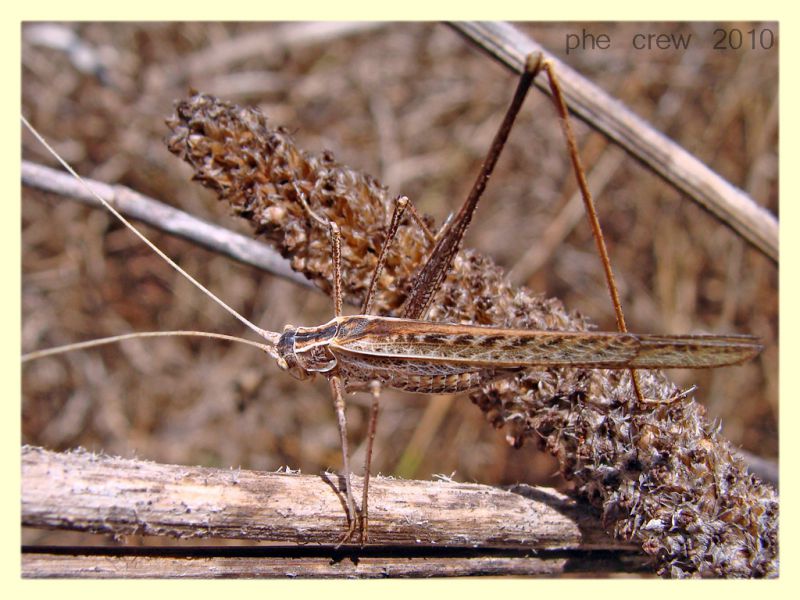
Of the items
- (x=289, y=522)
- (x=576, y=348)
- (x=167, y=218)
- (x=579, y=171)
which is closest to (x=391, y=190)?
(x=167, y=218)

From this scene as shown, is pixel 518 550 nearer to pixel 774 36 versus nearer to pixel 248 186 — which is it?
pixel 248 186

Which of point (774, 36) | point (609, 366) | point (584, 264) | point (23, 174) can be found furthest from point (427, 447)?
point (774, 36)

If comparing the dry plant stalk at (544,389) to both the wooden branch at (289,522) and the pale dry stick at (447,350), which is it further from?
the wooden branch at (289,522)

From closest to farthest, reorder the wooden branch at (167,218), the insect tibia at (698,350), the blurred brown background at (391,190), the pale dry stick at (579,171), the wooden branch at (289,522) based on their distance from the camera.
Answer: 1. the wooden branch at (289,522)
2. the insect tibia at (698,350)
3. the pale dry stick at (579,171)
4. the wooden branch at (167,218)
5. the blurred brown background at (391,190)

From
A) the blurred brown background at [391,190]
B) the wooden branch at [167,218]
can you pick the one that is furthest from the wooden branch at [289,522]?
the blurred brown background at [391,190]

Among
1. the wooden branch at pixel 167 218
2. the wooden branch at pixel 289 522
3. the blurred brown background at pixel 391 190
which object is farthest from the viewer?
the blurred brown background at pixel 391 190

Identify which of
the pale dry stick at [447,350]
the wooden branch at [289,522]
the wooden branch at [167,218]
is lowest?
the wooden branch at [289,522]

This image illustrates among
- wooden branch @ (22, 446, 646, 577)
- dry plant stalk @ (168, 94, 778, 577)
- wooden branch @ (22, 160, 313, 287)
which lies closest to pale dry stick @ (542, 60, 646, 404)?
dry plant stalk @ (168, 94, 778, 577)
